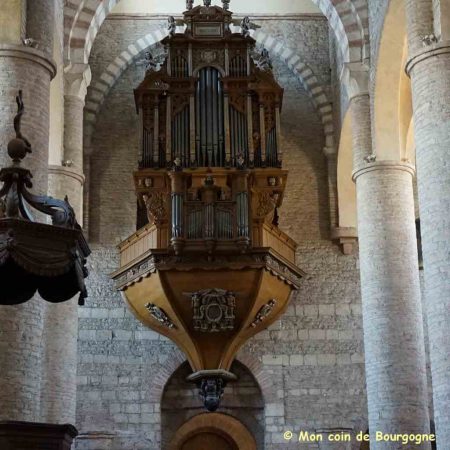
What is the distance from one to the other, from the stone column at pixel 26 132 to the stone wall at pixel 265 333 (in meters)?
7.71

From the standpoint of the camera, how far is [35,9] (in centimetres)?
1436

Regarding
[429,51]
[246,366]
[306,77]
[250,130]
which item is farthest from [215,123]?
[429,51]

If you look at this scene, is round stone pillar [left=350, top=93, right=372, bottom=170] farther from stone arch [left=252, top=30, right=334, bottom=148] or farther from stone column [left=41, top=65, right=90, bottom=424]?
stone column [left=41, top=65, right=90, bottom=424]

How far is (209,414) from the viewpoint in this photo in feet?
69.4

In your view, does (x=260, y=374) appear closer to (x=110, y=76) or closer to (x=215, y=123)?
(x=215, y=123)

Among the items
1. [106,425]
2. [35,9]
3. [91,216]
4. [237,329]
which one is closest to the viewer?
[35,9]

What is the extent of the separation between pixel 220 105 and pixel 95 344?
543 cm

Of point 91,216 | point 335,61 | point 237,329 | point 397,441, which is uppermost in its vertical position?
point 335,61

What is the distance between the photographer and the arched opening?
69.1 ft

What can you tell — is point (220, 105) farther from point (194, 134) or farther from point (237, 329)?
point (237, 329)

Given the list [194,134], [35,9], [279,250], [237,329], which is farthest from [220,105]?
[35,9]

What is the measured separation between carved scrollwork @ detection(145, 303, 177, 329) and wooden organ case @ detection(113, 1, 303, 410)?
0.02 m

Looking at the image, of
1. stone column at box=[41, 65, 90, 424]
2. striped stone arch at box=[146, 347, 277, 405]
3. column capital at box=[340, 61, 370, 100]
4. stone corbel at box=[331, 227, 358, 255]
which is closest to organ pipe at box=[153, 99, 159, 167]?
stone column at box=[41, 65, 90, 424]

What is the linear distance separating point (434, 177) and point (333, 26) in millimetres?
7212
